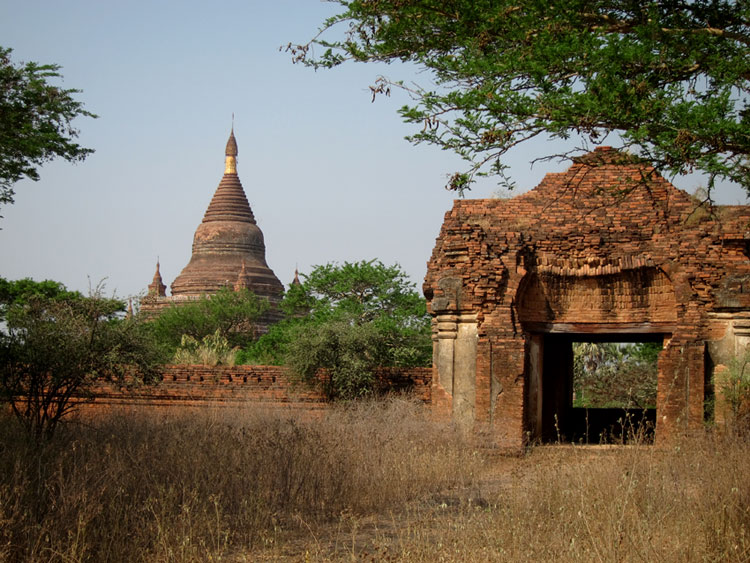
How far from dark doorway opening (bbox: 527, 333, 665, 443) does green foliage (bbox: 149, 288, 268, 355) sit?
13.2m

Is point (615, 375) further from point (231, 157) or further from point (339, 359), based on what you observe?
point (231, 157)

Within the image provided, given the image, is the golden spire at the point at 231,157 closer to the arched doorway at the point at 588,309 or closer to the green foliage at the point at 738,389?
the arched doorway at the point at 588,309

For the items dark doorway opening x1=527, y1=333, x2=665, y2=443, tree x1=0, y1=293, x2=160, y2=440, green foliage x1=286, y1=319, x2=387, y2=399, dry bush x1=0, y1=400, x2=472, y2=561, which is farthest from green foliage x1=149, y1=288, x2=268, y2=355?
dry bush x1=0, y1=400, x2=472, y2=561

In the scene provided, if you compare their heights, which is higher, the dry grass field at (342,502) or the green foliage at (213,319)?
the green foliage at (213,319)

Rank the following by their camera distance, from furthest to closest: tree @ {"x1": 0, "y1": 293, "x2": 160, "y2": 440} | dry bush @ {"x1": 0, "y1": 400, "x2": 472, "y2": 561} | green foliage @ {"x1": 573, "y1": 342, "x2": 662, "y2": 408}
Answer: green foliage @ {"x1": 573, "y1": 342, "x2": 662, "y2": 408}
tree @ {"x1": 0, "y1": 293, "x2": 160, "y2": 440}
dry bush @ {"x1": 0, "y1": 400, "x2": 472, "y2": 561}

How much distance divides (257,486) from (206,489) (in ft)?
1.74

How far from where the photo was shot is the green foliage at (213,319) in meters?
33.6

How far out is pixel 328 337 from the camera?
49.9 ft

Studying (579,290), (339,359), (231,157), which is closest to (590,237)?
(579,290)

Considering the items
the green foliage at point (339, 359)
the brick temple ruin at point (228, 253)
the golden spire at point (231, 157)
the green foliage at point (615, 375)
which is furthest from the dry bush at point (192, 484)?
the golden spire at point (231, 157)

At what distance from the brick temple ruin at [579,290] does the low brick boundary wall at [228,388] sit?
2132mm

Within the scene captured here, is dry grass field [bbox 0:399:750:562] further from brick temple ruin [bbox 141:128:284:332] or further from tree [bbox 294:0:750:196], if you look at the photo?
brick temple ruin [bbox 141:128:284:332]

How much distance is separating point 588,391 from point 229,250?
22725 millimetres

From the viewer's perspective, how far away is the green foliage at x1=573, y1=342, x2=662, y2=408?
22.2 meters
